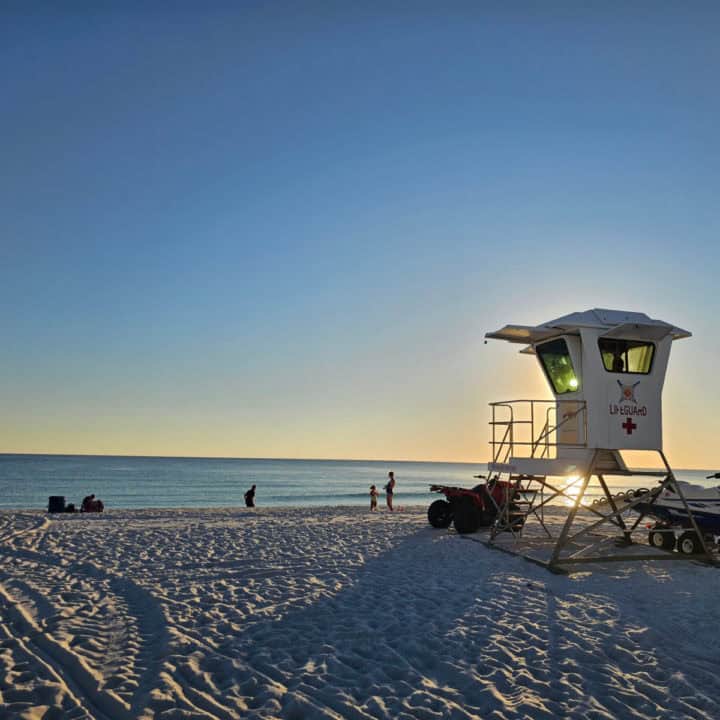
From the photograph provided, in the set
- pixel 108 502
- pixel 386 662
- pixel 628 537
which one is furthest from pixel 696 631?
pixel 108 502

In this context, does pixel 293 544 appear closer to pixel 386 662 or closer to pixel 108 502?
pixel 386 662

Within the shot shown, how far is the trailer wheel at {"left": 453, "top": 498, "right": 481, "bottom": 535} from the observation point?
52.1ft

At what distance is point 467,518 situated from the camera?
1592 centimetres

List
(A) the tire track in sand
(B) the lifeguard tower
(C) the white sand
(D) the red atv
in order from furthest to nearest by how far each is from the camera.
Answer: (D) the red atv → (B) the lifeguard tower → (A) the tire track in sand → (C) the white sand

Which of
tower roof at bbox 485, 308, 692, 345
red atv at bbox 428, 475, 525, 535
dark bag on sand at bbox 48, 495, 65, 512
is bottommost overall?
dark bag on sand at bbox 48, 495, 65, 512

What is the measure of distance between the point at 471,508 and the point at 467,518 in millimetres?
300

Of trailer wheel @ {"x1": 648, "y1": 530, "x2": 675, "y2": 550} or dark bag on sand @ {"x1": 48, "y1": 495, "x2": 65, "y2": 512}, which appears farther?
dark bag on sand @ {"x1": 48, "y1": 495, "x2": 65, "y2": 512}

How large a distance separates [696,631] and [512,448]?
6507 mm

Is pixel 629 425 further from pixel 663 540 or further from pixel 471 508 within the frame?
pixel 471 508

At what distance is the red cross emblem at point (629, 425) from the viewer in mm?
12038

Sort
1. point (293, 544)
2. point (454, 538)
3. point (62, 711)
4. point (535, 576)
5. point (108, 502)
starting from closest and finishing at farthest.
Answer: point (62, 711)
point (535, 576)
point (293, 544)
point (454, 538)
point (108, 502)

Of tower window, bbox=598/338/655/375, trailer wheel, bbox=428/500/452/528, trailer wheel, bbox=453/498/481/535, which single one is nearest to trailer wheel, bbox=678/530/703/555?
tower window, bbox=598/338/655/375

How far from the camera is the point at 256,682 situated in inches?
216

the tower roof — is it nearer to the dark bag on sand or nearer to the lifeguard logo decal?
the lifeguard logo decal
